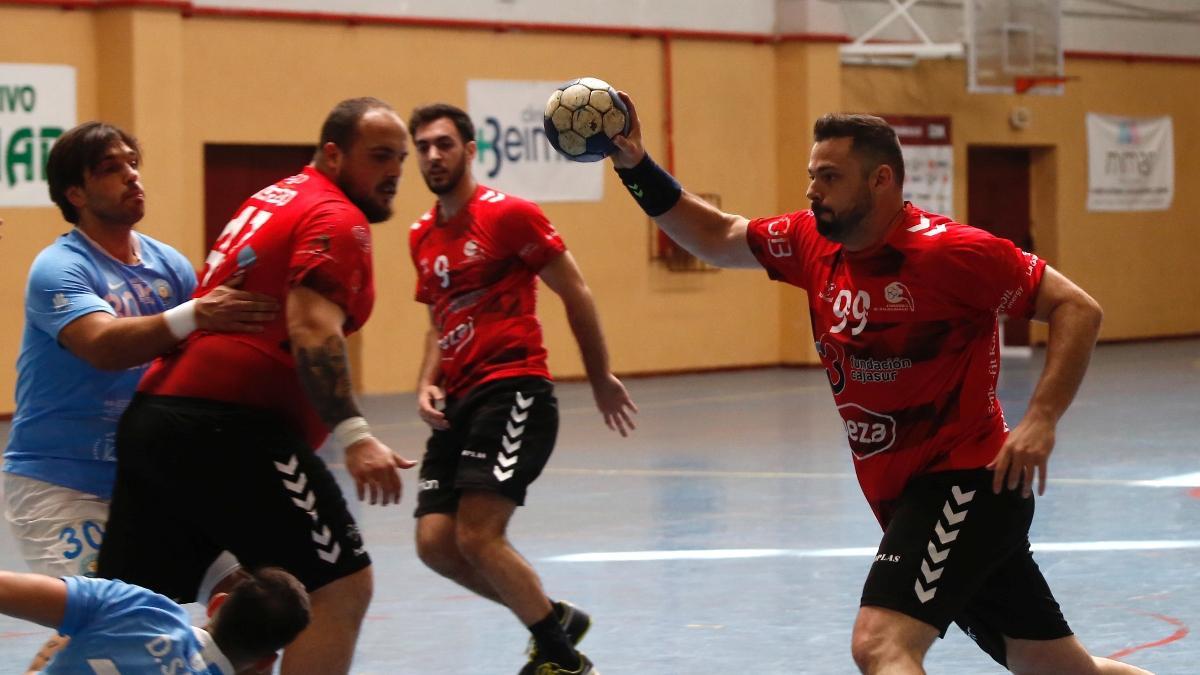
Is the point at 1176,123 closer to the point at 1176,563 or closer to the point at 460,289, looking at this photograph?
the point at 1176,563

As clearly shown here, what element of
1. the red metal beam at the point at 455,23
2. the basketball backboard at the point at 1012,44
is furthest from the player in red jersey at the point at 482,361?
the basketball backboard at the point at 1012,44

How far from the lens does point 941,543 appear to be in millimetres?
4676

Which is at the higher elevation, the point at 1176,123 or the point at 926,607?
the point at 1176,123

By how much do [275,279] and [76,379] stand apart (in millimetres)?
802

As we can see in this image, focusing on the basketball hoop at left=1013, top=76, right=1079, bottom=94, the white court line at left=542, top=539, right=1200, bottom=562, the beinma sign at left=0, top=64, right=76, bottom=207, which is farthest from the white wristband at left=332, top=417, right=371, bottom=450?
the basketball hoop at left=1013, top=76, right=1079, bottom=94

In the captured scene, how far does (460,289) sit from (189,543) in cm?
209

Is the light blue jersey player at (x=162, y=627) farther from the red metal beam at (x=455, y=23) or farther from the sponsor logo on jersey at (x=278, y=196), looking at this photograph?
the red metal beam at (x=455, y=23)

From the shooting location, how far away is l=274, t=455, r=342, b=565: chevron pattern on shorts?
15.5 ft

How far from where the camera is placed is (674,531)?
955cm

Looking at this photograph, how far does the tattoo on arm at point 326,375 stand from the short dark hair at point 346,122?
0.63 meters

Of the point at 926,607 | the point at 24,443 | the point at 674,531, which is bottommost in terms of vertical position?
the point at 674,531

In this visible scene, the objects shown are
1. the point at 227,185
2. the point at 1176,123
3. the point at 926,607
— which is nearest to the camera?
the point at 926,607

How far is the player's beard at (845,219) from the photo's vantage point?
4809 millimetres

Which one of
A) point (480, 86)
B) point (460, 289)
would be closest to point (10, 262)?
point (480, 86)
